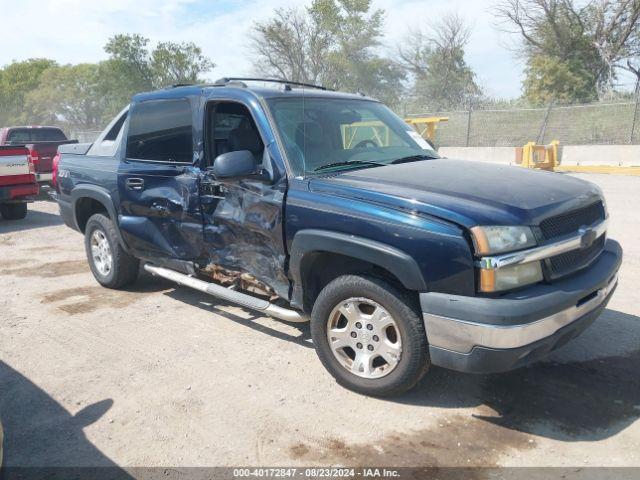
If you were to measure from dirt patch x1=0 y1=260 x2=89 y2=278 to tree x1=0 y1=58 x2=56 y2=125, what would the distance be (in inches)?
2464

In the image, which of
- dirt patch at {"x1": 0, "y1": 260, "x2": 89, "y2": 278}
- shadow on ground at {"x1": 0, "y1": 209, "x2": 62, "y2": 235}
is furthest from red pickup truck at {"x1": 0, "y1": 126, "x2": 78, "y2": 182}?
dirt patch at {"x1": 0, "y1": 260, "x2": 89, "y2": 278}

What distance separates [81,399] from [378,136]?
2936mm

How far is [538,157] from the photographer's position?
16906 millimetres

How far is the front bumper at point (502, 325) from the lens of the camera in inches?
115

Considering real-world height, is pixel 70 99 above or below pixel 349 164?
above

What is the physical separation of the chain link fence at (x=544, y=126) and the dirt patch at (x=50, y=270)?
1798 cm

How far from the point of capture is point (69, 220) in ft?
20.7

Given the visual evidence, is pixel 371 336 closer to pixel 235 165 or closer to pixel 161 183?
pixel 235 165

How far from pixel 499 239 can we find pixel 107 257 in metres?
4.41

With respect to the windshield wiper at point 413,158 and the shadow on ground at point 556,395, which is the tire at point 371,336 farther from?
the windshield wiper at point 413,158

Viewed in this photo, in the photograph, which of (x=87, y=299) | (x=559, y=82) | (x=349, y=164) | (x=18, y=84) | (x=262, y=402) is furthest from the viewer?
(x=18, y=84)

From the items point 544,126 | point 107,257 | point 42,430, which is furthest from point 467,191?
point 544,126

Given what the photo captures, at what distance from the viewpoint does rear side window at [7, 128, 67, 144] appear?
14.6 meters

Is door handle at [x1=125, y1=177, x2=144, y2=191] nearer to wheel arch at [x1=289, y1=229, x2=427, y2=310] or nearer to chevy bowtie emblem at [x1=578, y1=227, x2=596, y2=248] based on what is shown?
wheel arch at [x1=289, y1=229, x2=427, y2=310]
